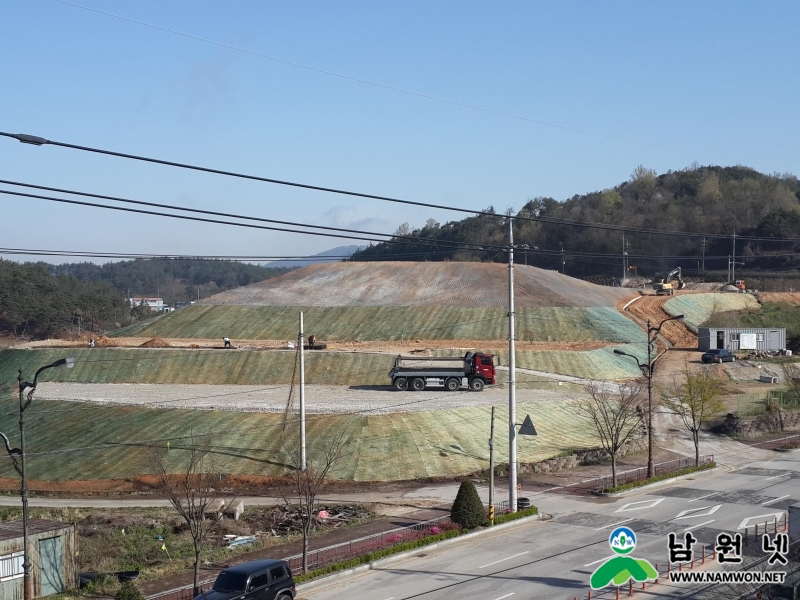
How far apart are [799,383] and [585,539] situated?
1442 inches

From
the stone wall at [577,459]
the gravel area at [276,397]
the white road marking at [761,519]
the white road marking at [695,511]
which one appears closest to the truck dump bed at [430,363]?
the gravel area at [276,397]

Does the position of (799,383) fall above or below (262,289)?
below

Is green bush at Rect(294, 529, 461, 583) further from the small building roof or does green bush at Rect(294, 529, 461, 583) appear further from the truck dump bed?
the truck dump bed

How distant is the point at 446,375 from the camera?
62594 mm

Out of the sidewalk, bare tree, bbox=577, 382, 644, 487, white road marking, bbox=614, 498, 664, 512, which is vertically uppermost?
bare tree, bbox=577, 382, 644, 487

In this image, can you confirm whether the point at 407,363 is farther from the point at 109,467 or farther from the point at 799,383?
the point at 799,383

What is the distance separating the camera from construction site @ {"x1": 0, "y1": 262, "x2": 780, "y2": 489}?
1875 inches

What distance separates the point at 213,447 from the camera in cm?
4741

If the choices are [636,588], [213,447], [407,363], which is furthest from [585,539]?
[407,363]

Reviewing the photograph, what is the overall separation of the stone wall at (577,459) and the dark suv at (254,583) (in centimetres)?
2196

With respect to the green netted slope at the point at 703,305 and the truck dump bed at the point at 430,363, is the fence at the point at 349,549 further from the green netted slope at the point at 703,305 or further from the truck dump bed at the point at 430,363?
the green netted slope at the point at 703,305

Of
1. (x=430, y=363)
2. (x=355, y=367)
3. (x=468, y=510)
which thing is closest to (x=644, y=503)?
(x=468, y=510)

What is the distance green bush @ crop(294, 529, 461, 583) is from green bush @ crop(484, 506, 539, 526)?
231 cm

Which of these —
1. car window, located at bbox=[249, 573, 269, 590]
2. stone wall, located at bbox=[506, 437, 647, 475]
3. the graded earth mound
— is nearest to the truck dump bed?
stone wall, located at bbox=[506, 437, 647, 475]
